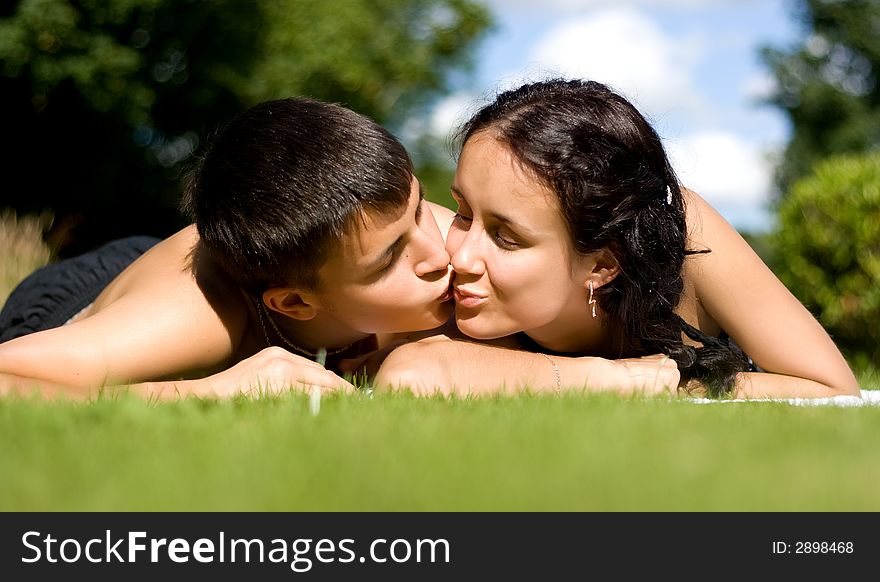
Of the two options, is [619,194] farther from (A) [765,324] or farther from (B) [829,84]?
(B) [829,84]

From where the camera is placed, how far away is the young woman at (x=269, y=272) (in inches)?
148

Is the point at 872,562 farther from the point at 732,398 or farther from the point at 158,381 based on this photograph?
the point at 158,381

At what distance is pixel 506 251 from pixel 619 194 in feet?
2.08

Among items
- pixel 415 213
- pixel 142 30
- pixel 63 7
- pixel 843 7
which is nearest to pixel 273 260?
pixel 415 213

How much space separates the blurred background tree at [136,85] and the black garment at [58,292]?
1021cm

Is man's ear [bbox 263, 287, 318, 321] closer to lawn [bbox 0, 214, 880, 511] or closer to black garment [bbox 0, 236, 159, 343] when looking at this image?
lawn [bbox 0, 214, 880, 511]

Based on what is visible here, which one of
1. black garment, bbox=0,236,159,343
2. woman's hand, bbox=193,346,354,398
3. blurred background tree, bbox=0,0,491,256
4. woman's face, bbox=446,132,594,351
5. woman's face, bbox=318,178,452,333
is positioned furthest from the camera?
blurred background tree, bbox=0,0,491,256

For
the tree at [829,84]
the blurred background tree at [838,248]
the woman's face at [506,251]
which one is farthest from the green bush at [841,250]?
the tree at [829,84]

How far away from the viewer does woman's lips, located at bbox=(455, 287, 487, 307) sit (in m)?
4.21

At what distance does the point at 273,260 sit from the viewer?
4.02 meters

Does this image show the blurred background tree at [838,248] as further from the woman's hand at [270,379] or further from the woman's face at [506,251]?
the woman's hand at [270,379]

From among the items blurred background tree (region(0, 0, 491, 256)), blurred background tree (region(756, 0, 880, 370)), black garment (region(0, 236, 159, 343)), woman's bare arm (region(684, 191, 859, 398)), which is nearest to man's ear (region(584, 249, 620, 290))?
woman's bare arm (region(684, 191, 859, 398))

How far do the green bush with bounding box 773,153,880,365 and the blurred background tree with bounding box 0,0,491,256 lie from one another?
1046 centimetres

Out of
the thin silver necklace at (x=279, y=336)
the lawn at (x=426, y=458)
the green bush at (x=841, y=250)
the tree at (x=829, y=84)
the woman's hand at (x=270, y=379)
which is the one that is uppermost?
the tree at (x=829, y=84)
